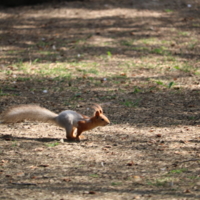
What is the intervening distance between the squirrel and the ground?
185 mm

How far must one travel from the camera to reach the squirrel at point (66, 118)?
17.7 feet

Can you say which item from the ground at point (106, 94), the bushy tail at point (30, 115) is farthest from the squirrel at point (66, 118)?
the ground at point (106, 94)

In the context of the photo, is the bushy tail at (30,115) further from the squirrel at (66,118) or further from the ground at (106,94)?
the ground at (106,94)

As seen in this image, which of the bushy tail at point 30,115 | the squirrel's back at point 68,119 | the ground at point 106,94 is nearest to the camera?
the ground at point 106,94

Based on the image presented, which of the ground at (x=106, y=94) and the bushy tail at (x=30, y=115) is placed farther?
the bushy tail at (x=30, y=115)

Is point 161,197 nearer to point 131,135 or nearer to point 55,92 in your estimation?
point 131,135

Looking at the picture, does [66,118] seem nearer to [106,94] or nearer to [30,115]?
[30,115]

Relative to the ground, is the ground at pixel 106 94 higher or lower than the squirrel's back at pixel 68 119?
lower

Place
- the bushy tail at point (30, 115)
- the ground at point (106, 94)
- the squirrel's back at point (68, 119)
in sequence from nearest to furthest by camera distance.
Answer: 1. the ground at point (106, 94)
2. the squirrel's back at point (68, 119)
3. the bushy tail at point (30, 115)

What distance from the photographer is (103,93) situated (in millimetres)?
7820

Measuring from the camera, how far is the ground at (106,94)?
4250 millimetres

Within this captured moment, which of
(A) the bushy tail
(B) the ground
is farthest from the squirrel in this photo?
(B) the ground

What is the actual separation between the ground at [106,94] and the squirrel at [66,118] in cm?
19

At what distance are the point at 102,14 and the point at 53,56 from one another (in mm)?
3474
